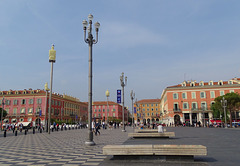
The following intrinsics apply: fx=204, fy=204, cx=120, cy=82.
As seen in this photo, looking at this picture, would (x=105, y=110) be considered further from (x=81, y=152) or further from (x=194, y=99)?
(x=81, y=152)

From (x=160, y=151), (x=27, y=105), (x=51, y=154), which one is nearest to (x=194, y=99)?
(x=27, y=105)

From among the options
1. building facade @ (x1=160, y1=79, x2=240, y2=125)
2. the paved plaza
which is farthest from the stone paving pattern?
building facade @ (x1=160, y1=79, x2=240, y2=125)

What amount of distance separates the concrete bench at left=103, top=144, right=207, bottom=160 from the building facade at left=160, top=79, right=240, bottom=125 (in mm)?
51663

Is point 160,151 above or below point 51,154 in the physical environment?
above

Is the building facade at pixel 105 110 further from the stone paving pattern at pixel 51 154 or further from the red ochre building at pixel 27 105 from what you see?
the stone paving pattern at pixel 51 154

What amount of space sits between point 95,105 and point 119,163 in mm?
95687

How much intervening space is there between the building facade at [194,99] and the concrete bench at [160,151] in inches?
2034

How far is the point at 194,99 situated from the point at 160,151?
5501 centimetres

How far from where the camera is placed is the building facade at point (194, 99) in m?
56.3

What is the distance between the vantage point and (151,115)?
342 ft

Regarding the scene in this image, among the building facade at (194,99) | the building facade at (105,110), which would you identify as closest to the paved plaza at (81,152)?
the building facade at (194,99)

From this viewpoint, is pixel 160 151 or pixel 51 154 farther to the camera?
pixel 51 154

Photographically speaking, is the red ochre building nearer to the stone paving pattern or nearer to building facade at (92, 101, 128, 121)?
building facade at (92, 101, 128, 121)

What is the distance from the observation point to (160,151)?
6.33 m
